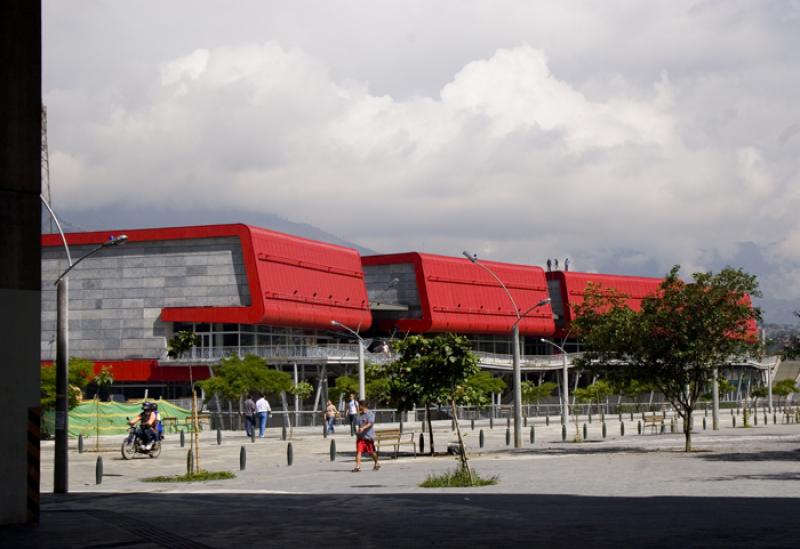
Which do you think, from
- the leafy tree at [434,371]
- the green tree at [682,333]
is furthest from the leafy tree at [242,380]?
the green tree at [682,333]

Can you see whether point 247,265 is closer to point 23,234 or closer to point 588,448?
point 588,448

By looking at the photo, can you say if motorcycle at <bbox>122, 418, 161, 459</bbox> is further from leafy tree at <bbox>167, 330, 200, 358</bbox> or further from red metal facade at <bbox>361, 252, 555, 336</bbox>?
red metal facade at <bbox>361, 252, 555, 336</bbox>

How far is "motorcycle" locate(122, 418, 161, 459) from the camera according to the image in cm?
3881

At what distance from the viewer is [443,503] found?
20.1m

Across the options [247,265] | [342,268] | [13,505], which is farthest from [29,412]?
[342,268]

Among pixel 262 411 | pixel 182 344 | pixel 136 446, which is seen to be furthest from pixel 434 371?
pixel 182 344

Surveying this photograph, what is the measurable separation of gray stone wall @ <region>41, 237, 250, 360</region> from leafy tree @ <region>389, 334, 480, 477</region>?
149 feet

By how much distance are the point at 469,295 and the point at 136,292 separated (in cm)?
3076

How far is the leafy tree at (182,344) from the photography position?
79.3 metres

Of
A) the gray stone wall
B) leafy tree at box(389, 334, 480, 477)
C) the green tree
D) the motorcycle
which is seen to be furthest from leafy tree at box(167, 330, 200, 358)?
the green tree

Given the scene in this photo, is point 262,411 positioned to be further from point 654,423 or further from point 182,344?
point 182,344

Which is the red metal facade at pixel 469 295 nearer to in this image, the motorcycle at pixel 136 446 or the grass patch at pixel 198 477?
the motorcycle at pixel 136 446

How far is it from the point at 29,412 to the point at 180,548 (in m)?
4.25

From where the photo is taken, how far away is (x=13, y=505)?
1688cm
